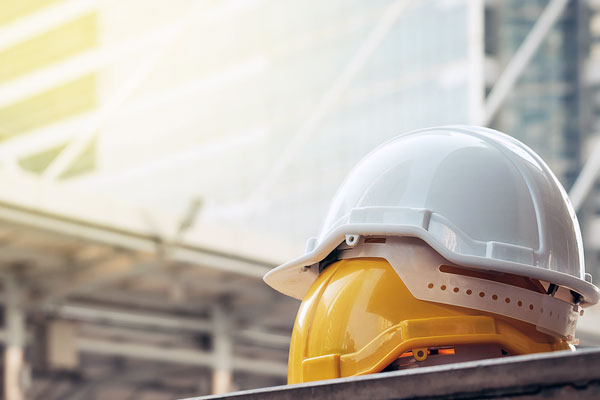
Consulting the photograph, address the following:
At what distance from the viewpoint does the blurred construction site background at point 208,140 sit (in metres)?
14.3

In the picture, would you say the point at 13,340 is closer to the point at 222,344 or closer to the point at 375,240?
the point at 222,344

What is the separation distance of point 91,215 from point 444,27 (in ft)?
80.0

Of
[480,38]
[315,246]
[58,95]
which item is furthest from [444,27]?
[315,246]

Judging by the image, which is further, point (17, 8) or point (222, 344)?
point (17, 8)

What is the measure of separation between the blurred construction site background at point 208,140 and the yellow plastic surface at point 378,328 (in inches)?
405

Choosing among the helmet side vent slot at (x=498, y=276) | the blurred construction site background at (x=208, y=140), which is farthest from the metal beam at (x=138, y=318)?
the helmet side vent slot at (x=498, y=276)

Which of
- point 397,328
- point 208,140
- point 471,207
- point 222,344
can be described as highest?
point 208,140

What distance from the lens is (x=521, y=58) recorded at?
116 ft

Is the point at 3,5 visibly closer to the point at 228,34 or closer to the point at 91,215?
the point at 228,34

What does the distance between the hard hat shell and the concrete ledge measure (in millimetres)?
576

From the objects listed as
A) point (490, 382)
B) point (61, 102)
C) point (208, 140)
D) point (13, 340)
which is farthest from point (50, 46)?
point (490, 382)

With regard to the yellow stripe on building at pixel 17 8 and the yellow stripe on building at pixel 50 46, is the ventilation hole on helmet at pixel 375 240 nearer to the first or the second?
the yellow stripe on building at pixel 50 46

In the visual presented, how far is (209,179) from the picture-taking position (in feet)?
143

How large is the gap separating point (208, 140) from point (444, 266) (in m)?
42.4
